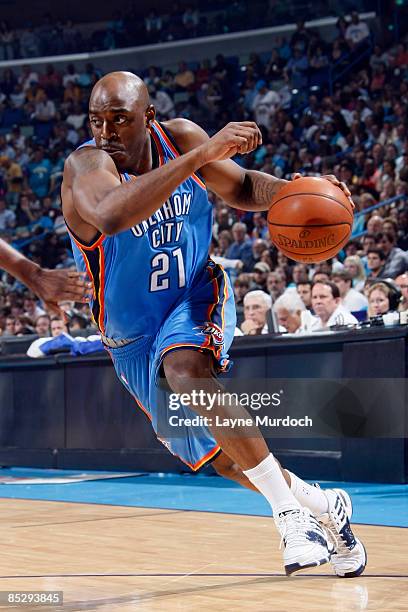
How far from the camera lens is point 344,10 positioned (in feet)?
64.1

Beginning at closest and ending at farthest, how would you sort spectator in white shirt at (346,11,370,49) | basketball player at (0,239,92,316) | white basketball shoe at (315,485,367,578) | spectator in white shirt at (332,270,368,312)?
basketball player at (0,239,92,316) < white basketball shoe at (315,485,367,578) < spectator in white shirt at (332,270,368,312) < spectator in white shirt at (346,11,370,49)

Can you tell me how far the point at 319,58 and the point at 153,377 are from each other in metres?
15.3

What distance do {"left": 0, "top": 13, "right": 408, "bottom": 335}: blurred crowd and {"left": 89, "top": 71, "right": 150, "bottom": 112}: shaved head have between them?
458 cm

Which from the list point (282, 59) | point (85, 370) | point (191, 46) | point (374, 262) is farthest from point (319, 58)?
point (85, 370)

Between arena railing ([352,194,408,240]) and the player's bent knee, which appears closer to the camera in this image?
the player's bent knee

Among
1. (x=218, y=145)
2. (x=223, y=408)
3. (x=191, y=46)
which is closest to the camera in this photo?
(x=218, y=145)

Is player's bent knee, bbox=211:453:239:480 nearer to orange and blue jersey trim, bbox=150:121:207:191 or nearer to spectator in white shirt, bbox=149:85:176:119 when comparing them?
orange and blue jersey trim, bbox=150:121:207:191

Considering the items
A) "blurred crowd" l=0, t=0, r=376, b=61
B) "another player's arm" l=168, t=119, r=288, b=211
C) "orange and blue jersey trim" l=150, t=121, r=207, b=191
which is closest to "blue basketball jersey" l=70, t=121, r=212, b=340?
"orange and blue jersey trim" l=150, t=121, r=207, b=191

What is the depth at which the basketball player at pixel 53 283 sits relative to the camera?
3082 mm

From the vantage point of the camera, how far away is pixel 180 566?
413 centimetres

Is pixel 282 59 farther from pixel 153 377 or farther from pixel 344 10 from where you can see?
pixel 153 377

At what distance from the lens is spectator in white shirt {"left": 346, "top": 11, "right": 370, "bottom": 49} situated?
17.8 m

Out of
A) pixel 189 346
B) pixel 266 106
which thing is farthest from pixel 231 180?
pixel 266 106

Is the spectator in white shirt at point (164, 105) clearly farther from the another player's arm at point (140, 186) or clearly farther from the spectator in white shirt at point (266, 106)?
the another player's arm at point (140, 186)
